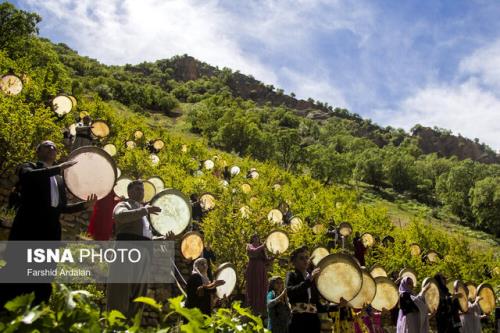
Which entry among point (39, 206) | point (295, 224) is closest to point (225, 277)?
point (39, 206)

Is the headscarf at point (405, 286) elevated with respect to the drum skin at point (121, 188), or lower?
lower

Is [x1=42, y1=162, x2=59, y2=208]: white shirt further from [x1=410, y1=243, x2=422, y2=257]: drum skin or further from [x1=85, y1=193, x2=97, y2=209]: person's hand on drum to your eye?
[x1=410, y1=243, x2=422, y2=257]: drum skin

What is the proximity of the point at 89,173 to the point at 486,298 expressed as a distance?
35.1ft

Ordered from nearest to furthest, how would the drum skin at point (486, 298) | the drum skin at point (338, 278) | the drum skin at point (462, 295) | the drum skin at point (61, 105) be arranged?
the drum skin at point (338, 278) → the drum skin at point (462, 295) → the drum skin at point (486, 298) → the drum skin at point (61, 105)

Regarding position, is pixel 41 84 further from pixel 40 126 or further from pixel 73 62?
pixel 73 62

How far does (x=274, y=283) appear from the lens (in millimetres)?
7211

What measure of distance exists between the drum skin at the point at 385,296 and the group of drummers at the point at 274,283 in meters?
0.02

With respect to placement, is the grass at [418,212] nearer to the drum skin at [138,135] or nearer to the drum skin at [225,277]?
the drum skin at [138,135]

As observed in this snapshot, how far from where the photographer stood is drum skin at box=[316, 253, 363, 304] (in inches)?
269

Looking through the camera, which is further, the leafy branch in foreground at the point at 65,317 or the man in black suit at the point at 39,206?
the man in black suit at the point at 39,206

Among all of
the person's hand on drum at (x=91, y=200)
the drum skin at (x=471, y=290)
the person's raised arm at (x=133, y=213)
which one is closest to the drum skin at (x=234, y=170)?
the drum skin at (x=471, y=290)

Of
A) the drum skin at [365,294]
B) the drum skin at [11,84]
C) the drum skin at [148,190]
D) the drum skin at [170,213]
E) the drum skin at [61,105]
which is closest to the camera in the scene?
the drum skin at [365,294]

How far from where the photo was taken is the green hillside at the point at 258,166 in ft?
43.5

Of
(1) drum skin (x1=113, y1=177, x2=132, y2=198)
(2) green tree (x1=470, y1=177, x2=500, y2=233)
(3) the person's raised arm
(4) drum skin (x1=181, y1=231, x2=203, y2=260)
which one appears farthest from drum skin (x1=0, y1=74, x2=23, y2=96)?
(2) green tree (x1=470, y1=177, x2=500, y2=233)
